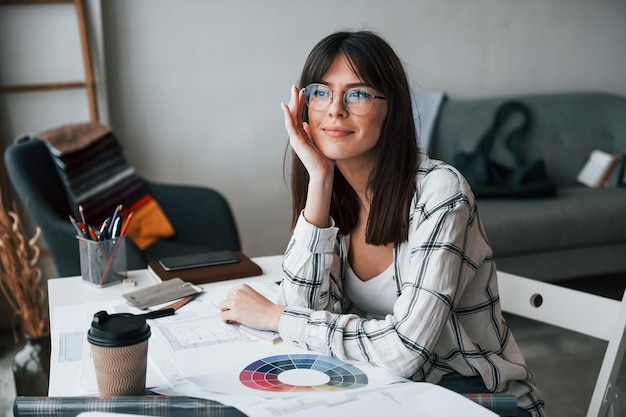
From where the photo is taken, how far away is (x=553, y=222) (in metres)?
3.39

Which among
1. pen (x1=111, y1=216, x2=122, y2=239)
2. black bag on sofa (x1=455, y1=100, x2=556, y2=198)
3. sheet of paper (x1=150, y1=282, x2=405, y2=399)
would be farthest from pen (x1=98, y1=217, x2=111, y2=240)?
black bag on sofa (x1=455, y1=100, x2=556, y2=198)

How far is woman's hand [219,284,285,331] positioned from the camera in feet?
4.45

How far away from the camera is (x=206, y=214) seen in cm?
304

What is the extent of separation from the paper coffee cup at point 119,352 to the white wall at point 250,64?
7.91 ft

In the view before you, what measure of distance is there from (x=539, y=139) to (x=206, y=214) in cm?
194

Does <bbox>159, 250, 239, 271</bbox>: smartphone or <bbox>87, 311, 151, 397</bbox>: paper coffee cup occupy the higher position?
<bbox>87, 311, 151, 397</bbox>: paper coffee cup

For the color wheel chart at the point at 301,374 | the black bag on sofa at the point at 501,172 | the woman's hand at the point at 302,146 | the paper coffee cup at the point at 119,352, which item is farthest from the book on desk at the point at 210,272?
the black bag on sofa at the point at 501,172

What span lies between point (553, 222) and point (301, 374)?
249cm

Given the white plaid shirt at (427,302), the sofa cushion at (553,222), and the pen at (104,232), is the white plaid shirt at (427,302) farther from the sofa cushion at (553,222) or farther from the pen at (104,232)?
the sofa cushion at (553,222)

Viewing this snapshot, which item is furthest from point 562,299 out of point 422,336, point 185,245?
point 185,245

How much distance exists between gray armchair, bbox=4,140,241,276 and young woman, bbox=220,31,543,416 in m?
1.10

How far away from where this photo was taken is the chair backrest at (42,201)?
255 cm

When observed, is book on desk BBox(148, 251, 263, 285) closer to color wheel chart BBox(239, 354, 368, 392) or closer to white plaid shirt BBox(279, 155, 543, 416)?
white plaid shirt BBox(279, 155, 543, 416)

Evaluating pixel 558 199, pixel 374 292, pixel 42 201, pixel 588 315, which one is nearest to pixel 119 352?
pixel 374 292
